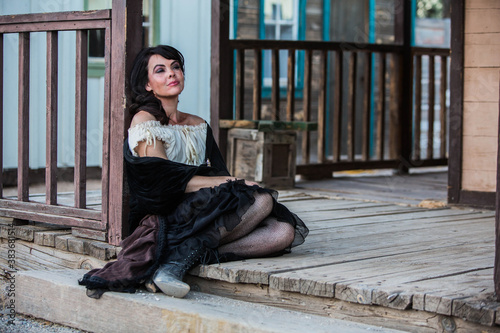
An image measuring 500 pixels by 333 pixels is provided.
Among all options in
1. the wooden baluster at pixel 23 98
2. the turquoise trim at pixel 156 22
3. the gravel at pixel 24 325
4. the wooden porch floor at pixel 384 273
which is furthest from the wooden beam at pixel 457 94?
the turquoise trim at pixel 156 22

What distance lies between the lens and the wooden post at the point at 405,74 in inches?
322

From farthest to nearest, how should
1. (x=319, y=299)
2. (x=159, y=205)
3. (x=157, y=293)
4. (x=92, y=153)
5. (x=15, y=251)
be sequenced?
(x=92, y=153) → (x=15, y=251) → (x=159, y=205) → (x=157, y=293) → (x=319, y=299)

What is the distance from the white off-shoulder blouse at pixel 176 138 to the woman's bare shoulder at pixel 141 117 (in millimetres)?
28

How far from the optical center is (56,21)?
4172 mm

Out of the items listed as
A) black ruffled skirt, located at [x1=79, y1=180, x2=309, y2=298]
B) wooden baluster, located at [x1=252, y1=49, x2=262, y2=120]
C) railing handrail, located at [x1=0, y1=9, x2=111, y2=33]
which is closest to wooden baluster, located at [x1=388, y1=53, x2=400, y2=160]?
wooden baluster, located at [x1=252, y1=49, x2=262, y2=120]

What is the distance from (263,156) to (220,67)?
798mm

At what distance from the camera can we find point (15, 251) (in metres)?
4.56

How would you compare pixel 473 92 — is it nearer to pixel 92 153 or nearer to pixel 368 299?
pixel 368 299

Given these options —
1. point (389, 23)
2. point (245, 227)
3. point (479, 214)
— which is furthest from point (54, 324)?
point (389, 23)

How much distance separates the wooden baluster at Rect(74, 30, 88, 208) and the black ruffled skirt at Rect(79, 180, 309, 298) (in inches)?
21.8

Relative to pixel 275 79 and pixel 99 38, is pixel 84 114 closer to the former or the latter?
pixel 275 79

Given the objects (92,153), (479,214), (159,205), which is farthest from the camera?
(92,153)

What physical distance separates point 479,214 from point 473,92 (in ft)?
2.76

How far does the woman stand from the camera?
3467 mm
